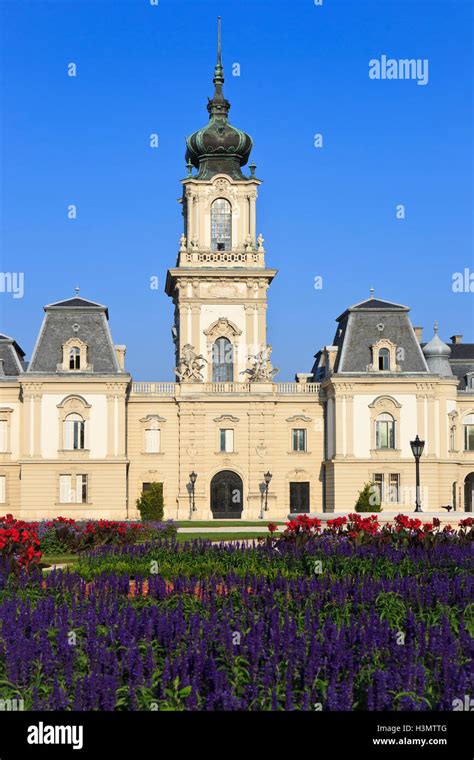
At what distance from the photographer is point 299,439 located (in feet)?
212

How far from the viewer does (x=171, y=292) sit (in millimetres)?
69562

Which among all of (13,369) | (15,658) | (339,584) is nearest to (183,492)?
(13,369)

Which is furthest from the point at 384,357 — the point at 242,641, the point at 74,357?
the point at 242,641

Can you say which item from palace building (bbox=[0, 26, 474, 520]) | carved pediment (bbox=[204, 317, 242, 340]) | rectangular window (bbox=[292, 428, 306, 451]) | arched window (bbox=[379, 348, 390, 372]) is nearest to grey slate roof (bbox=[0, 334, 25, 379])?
palace building (bbox=[0, 26, 474, 520])

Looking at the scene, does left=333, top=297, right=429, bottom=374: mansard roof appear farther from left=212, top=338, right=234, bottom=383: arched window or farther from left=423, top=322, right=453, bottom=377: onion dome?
left=212, top=338, right=234, bottom=383: arched window

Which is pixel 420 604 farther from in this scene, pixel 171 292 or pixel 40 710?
pixel 171 292

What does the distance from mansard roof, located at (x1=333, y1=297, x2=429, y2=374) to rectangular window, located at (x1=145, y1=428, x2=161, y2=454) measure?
477 inches

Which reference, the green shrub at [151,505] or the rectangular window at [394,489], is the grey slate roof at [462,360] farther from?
the green shrub at [151,505]

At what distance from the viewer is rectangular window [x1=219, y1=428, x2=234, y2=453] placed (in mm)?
63562

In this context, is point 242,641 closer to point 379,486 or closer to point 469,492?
point 379,486

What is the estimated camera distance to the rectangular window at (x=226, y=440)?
6356cm

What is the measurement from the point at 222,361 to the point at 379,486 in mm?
13063

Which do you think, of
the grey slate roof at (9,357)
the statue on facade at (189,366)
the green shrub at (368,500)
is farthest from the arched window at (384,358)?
the grey slate roof at (9,357)
